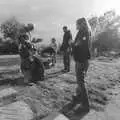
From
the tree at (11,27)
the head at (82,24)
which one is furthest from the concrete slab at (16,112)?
the tree at (11,27)

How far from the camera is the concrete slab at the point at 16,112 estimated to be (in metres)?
1.95

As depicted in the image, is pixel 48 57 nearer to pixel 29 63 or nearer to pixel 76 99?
pixel 29 63

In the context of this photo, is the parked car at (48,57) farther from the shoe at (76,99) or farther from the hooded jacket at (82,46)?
the hooded jacket at (82,46)

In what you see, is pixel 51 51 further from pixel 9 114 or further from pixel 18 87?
pixel 9 114

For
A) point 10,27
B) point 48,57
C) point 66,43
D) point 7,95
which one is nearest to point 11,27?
point 10,27

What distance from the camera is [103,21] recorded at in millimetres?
27344

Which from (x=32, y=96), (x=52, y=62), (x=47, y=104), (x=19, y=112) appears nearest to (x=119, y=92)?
(x=47, y=104)

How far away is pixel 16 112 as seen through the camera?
2.06 metres

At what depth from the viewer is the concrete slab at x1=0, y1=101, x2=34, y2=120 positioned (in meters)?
1.95

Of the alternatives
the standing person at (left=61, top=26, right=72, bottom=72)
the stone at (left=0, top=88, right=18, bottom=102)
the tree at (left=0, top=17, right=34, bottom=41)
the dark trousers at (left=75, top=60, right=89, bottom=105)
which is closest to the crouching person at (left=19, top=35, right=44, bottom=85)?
the stone at (left=0, top=88, right=18, bottom=102)

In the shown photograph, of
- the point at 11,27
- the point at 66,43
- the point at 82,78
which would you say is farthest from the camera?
the point at 11,27

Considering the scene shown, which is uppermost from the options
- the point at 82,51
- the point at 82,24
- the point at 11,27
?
the point at 11,27

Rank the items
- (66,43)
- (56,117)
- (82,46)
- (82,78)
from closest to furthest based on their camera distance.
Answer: (56,117) < (82,46) < (82,78) < (66,43)

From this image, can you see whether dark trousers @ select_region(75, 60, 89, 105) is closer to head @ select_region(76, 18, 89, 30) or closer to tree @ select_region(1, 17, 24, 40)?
head @ select_region(76, 18, 89, 30)
